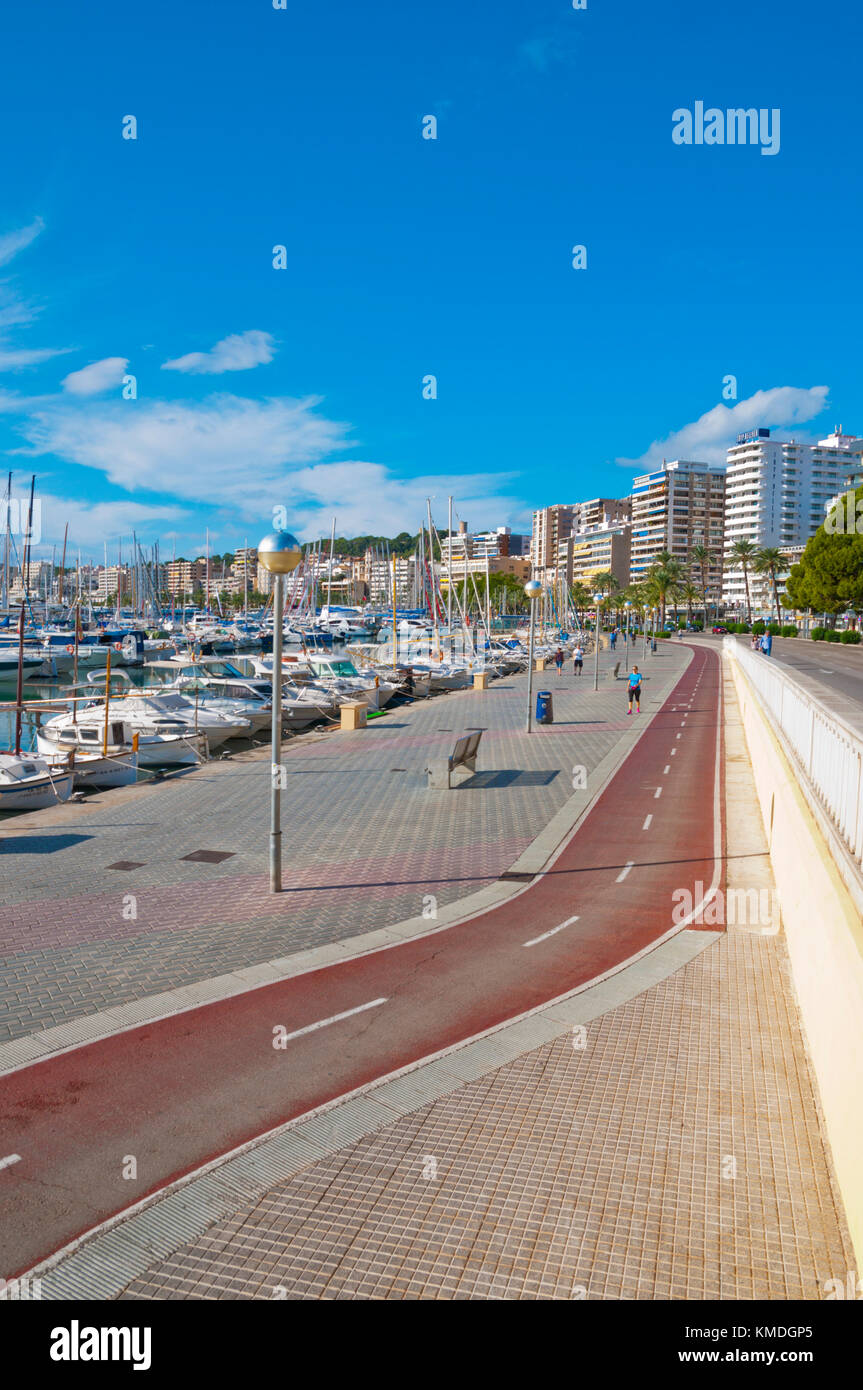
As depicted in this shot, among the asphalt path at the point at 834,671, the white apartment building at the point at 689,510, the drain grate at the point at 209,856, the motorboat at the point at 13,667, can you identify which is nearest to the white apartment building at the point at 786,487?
the white apartment building at the point at 689,510

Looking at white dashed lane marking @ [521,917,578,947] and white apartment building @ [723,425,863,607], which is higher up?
white apartment building @ [723,425,863,607]

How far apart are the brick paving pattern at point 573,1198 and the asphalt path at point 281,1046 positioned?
823mm

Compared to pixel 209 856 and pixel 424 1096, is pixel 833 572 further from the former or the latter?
pixel 424 1096

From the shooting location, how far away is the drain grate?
13008 mm

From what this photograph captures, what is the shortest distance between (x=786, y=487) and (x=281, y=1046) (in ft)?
619

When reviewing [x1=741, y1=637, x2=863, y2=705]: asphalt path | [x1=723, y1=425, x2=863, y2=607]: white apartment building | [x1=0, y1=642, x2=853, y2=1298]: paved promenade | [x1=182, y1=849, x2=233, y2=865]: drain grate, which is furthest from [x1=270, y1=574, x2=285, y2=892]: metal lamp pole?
[x1=723, y1=425, x2=863, y2=607]: white apartment building

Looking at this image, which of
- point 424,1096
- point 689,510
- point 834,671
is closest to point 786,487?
point 689,510

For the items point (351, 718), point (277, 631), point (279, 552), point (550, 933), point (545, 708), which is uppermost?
point (279, 552)

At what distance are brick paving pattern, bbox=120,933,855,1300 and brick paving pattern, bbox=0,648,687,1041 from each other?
3623mm

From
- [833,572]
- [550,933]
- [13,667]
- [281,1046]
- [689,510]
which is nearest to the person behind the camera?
[281,1046]

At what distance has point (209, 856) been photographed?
13289 mm

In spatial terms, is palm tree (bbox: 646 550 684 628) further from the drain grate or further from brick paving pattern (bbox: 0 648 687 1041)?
the drain grate
